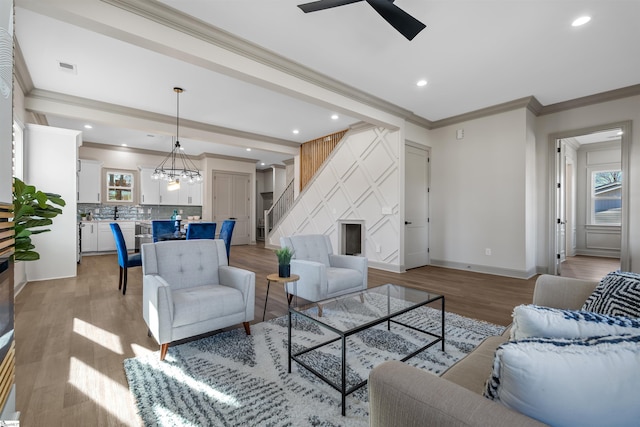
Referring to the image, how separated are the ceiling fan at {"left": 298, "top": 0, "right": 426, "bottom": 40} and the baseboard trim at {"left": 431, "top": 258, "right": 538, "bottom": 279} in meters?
4.25

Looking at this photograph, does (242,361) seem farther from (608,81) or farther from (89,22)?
(608,81)

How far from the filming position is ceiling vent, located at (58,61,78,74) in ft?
12.0

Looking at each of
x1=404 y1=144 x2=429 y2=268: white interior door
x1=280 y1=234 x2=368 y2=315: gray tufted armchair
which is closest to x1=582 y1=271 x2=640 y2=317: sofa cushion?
x1=280 y1=234 x2=368 y2=315: gray tufted armchair

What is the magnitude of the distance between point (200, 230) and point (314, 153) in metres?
3.84

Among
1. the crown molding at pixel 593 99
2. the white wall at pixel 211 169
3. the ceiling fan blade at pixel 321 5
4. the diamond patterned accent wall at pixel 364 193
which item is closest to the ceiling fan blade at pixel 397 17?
the ceiling fan blade at pixel 321 5

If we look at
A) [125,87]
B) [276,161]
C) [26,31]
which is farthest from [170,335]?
[276,161]

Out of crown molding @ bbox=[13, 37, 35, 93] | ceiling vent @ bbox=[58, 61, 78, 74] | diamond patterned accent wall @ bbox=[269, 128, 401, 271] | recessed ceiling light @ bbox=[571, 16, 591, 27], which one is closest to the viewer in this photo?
recessed ceiling light @ bbox=[571, 16, 591, 27]

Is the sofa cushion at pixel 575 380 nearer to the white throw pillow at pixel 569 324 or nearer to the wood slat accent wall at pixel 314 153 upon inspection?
the white throw pillow at pixel 569 324

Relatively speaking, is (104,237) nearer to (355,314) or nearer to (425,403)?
(355,314)

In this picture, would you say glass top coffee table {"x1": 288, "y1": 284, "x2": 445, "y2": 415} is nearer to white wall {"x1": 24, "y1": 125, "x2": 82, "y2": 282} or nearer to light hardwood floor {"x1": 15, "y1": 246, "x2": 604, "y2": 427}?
light hardwood floor {"x1": 15, "y1": 246, "x2": 604, "y2": 427}

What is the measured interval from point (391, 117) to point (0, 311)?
5.17 metres

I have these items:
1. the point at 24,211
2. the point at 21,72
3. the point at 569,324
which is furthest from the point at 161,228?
the point at 569,324

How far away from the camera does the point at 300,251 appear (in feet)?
11.5

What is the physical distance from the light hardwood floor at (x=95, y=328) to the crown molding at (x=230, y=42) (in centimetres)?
286
